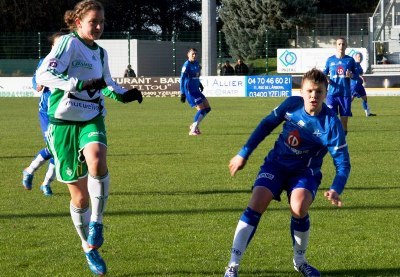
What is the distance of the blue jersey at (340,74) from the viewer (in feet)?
59.4

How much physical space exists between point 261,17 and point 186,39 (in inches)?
301

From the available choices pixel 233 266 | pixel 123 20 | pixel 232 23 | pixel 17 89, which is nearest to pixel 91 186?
pixel 233 266

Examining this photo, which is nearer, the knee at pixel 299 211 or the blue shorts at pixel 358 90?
the knee at pixel 299 211

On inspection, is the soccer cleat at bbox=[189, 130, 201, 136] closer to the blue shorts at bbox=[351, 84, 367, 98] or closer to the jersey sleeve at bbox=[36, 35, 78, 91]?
the blue shorts at bbox=[351, 84, 367, 98]

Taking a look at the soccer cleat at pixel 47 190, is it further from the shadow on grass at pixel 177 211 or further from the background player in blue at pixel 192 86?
the background player in blue at pixel 192 86

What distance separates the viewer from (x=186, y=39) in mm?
47906

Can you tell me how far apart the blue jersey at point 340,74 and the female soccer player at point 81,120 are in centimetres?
1150

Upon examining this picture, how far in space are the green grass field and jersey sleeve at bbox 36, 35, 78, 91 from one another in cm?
141

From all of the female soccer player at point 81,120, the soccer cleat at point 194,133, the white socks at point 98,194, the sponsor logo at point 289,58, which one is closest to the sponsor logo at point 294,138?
the female soccer player at point 81,120

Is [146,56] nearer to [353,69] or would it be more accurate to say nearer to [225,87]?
[225,87]

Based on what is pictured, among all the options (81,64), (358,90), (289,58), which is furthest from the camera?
(289,58)

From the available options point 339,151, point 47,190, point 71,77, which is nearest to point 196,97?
point 47,190

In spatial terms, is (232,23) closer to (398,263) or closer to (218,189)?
(218,189)

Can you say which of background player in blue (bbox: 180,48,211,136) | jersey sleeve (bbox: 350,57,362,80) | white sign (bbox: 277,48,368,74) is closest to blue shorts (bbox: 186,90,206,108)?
background player in blue (bbox: 180,48,211,136)
